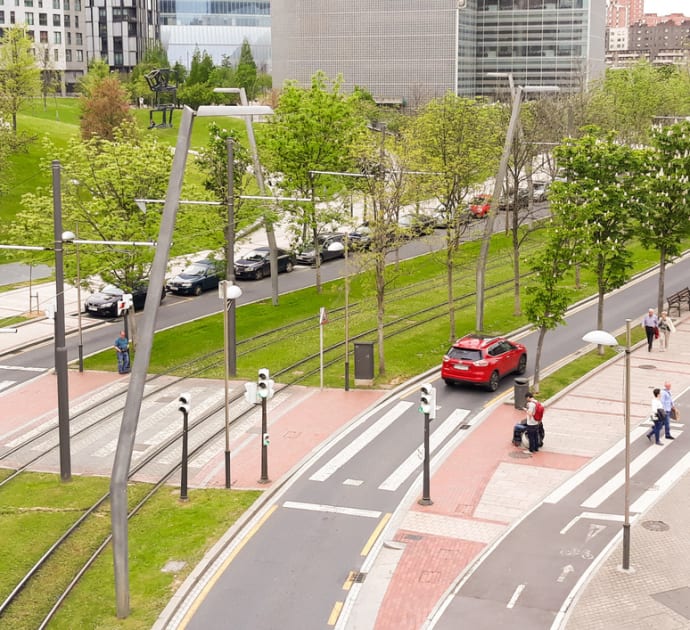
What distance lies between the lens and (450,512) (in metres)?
23.5

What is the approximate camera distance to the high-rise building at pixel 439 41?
124m

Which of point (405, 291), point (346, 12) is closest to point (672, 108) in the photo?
point (346, 12)

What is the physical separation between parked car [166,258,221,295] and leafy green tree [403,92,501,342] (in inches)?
Result: 462

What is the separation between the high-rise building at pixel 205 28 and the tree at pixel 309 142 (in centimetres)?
11423

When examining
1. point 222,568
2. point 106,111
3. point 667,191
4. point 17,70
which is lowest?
point 222,568

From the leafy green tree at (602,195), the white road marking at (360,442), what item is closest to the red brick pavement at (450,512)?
the white road marking at (360,442)

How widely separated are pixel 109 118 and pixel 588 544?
217ft

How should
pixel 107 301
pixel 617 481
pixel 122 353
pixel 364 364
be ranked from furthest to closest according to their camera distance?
pixel 107 301, pixel 122 353, pixel 364 364, pixel 617 481

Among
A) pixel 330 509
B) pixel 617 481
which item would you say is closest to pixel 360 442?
pixel 330 509

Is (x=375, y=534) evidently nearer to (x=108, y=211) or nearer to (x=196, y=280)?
(x=108, y=211)

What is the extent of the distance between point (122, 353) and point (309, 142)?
16.1 m

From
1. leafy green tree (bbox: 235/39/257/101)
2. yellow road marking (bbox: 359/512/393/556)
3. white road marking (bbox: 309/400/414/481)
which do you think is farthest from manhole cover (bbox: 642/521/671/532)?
leafy green tree (bbox: 235/39/257/101)

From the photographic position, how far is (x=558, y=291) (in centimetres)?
3178

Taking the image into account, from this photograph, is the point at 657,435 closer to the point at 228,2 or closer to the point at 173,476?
the point at 173,476
